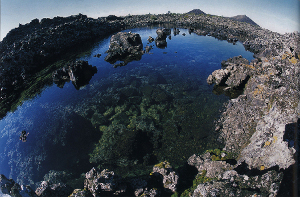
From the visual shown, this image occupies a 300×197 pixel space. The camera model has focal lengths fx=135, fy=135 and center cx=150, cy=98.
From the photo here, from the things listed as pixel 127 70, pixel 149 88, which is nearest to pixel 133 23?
pixel 127 70

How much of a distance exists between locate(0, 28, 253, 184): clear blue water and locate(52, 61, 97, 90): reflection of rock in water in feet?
5.96

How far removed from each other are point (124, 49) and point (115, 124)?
36.5 metres

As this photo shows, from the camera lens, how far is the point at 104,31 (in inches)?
3061

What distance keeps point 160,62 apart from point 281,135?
37837mm

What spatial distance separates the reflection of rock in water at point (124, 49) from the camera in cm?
4888

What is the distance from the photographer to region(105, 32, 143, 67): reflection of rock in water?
48.9 m

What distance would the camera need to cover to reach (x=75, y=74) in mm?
36812

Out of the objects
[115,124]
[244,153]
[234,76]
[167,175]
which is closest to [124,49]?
[115,124]

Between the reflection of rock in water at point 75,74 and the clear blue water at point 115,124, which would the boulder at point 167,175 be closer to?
the clear blue water at point 115,124

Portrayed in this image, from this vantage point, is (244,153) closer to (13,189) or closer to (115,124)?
(115,124)

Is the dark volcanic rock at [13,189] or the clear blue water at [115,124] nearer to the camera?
the dark volcanic rock at [13,189]

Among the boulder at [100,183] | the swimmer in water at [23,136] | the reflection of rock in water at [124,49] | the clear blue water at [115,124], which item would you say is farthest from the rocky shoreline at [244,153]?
the reflection of rock in water at [124,49]

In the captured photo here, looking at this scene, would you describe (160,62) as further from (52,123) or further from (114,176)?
(114,176)

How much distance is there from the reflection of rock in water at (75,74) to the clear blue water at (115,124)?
5.96 ft
